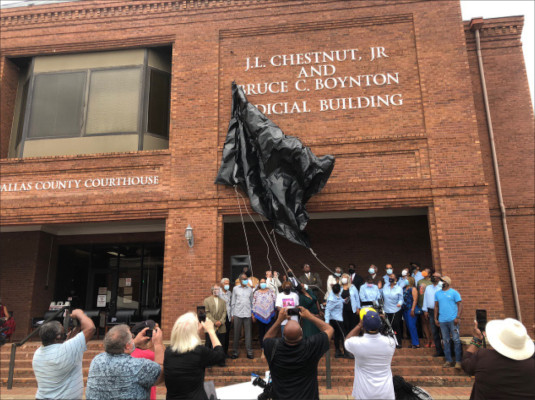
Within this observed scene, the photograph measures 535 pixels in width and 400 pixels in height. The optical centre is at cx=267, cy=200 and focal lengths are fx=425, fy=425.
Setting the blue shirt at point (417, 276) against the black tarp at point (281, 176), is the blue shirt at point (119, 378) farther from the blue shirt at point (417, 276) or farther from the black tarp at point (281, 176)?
the blue shirt at point (417, 276)

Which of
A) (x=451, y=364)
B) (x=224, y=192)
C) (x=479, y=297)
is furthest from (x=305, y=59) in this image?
(x=451, y=364)

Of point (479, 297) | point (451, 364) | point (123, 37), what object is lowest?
point (451, 364)

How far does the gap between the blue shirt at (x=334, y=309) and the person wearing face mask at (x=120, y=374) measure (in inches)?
250

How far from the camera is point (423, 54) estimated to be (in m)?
11.8

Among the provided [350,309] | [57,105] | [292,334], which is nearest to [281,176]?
[350,309]

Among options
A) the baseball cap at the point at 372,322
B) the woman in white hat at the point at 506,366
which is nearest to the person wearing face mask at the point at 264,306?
the baseball cap at the point at 372,322

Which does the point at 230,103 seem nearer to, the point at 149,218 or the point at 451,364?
the point at 149,218

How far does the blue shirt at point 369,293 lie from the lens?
9.58m

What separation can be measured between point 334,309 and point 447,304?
2.31 meters

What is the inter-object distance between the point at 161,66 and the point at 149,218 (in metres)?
5.02

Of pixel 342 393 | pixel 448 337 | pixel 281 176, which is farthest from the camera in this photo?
pixel 281 176

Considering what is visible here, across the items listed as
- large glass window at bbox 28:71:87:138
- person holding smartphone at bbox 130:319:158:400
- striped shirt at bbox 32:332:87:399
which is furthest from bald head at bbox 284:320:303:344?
large glass window at bbox 28:71:87:138

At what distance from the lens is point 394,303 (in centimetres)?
952

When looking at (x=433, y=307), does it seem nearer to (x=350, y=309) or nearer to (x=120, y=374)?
(x=350, y=309)
